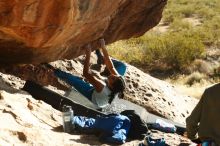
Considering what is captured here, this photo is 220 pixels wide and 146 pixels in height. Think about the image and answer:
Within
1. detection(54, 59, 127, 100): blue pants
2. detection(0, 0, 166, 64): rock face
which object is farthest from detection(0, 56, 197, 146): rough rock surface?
detection(0, 0, 166, 64): rock face

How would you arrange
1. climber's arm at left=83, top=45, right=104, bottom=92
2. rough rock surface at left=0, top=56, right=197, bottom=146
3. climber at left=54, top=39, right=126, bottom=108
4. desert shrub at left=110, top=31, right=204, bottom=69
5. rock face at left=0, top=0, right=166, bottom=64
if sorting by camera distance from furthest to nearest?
desert shrub at left=110, top=31, right=204, bottom=69
climber's arm at left=83, top=45, right=104, bottom=92
climber at left=54, top=39, right=126, bottom=108
rock face at left=0, top=0, right=166, bottom=64
rough rock surface at left=0, top=56, right=197, bottom=146

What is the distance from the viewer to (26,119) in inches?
320

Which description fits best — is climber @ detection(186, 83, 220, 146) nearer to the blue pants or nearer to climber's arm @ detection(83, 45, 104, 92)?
climber's arm @ detection(83, 45, 104, 92)

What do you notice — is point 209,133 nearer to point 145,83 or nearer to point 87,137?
point 87,137

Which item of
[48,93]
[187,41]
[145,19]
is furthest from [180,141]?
[187,41]

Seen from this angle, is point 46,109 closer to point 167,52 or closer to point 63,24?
point 63,24

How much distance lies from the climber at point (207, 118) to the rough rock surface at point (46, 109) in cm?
232

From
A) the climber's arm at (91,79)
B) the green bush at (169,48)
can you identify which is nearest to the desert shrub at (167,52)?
the green bush at (169,48)

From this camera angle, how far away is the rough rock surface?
295 inches

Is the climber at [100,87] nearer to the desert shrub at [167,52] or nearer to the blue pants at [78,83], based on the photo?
the blue pants at [78,83]

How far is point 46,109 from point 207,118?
372 cm

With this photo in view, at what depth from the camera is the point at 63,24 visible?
320 inches

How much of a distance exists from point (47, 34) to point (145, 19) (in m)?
4.43

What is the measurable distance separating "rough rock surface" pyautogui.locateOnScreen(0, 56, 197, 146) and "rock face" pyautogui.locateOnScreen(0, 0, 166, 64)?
0.68 meters
